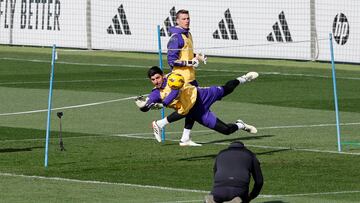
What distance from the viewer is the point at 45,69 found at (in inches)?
1742

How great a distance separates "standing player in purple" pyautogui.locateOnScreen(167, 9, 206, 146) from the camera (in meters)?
25.4

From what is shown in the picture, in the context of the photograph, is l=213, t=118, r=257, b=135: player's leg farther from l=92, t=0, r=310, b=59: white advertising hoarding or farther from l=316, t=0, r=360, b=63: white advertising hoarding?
l=316, t=0, r=360, b=63: white advertising hoarding

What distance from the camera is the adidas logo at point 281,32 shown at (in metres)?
45.1

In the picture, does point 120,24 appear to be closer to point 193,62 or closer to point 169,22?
point 169,22

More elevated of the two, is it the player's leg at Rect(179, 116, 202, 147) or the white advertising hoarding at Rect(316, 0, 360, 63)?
the white advertising hoarding at Rect(316, 0, 360, 63)

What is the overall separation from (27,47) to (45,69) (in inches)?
374

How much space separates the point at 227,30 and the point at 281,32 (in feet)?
7.88

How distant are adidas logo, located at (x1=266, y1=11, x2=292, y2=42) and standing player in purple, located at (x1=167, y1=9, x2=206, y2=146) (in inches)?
760

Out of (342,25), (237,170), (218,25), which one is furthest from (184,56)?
(218,25)

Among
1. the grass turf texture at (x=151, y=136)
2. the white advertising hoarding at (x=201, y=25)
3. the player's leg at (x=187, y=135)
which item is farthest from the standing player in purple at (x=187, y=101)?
the white advertising hoarding at (x=201, y=25)

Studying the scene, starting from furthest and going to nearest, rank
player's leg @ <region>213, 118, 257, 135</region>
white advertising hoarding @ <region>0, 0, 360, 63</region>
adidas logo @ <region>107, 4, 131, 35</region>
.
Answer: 1. adidas logo @ <region>107, 4, 131, 35</region>
2. white advertising hoarding @ <region>0, 0, 360, 63</region>
3. player's leg @ <region>213, 118, 257, 135</region>

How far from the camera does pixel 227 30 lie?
4681cm

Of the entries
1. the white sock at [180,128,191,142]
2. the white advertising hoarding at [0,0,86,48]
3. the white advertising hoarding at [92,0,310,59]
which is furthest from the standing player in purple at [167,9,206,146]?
the white advertising hoarding at [0,0,86,48]

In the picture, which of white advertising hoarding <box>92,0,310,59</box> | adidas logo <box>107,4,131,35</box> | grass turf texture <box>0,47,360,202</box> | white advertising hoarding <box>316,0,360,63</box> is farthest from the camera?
adidas logo <box>107,4,131,35</box>
